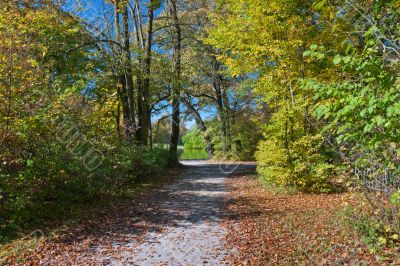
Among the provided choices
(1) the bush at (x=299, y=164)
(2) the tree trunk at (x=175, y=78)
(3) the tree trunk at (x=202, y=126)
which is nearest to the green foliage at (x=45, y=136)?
(1) the bush at (x=299, y=164)

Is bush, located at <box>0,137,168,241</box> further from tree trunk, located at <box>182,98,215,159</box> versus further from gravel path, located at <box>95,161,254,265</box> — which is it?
tree trunk, located at <box>182,98,215,159</box>

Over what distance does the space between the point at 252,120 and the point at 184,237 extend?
584 cm

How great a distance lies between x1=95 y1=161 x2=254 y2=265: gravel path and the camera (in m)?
5.60

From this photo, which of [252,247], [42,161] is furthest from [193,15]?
[252,247]

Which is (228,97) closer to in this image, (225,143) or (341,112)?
(225,143)

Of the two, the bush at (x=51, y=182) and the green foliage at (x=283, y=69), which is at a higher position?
the green foliage at (x=283, y=69)

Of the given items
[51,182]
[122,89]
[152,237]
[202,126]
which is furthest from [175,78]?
[152,237]

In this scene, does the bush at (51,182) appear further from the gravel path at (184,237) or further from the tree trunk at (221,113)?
the tree trunk at (221,113)

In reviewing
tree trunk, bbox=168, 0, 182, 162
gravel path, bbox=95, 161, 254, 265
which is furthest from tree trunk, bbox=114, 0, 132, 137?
gravel path, bbox=95, 161, 254, 265

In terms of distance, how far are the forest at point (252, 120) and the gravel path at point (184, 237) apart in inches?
4.3

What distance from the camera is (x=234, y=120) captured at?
1044 inches

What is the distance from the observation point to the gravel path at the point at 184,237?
5.60 m

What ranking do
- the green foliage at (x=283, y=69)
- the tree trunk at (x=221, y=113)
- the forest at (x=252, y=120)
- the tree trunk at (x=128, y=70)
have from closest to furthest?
the forest at (x=252, y=120) < the green foliage at (x=283, y=69) < the tree trunk at (x=128, y=70) < the tree trunk at (x=221, y=113)

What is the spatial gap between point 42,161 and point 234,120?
65.0 feet
